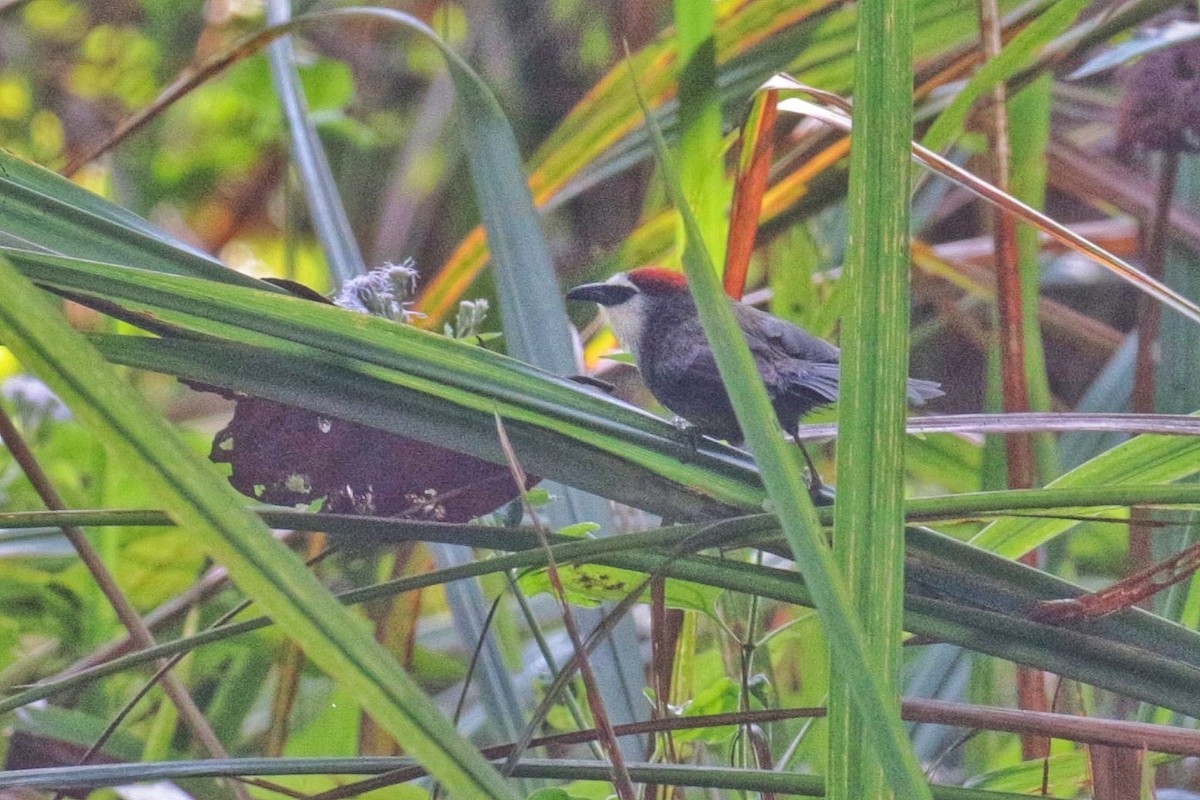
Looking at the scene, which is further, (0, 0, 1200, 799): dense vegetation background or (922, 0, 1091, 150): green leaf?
(922, 0, 1091, 150): green leaf

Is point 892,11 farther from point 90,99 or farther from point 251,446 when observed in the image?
point 90,99

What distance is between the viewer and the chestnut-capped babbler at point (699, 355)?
112 cm

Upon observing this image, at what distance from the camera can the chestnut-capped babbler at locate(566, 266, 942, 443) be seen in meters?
1.12

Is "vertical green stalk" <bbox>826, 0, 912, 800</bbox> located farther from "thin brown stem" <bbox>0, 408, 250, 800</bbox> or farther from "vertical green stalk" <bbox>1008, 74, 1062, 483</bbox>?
"vertical green stalk" <bbox>1008, 74, 1062, 483</bbox>

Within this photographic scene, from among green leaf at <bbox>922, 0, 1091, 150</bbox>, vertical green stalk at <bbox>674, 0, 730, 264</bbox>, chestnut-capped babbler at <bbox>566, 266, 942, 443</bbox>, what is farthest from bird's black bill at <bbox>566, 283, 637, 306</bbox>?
green leaf at <bbox>922, 0, 1091, 150</bbox>

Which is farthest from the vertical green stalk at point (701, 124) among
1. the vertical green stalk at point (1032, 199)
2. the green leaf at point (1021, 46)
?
the vertical green stalk at point (1032, 199)

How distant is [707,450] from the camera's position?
0.88 meters

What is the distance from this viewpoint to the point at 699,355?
4.02 feet

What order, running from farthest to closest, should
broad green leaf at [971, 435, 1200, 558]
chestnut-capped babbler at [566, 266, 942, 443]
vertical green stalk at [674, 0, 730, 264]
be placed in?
vertical green stalk at [674, 0, 730, 264] < chestnut-capped babbler at [566, 266, 942, 443] < broad green leaf at [971, 435, 1200, 558]

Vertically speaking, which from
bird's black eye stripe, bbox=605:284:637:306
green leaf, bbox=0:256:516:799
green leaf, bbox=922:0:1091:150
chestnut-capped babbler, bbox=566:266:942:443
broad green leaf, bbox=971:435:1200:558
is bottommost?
green leaf, bbox=0:256:516:799

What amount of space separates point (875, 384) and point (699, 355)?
0.65 m

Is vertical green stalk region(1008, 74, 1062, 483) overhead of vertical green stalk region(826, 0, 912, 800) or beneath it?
overhead

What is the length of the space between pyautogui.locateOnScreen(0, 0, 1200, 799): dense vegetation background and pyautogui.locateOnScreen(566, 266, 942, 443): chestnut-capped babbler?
6cm

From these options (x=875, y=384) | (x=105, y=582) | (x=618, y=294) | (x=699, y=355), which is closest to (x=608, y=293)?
(x=618, y=294)
